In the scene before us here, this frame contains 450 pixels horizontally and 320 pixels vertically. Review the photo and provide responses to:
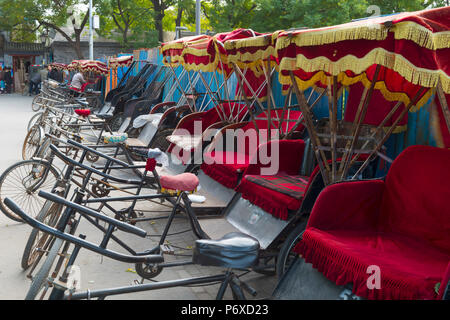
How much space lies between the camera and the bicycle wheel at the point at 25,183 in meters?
5.07

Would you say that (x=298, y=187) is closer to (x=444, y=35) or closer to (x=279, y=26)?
(x=444, y=35)

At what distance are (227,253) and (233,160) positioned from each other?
10.9 feet

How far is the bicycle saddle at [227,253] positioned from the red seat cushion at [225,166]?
2827 millimetres

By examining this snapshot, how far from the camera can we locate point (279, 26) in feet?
78.9

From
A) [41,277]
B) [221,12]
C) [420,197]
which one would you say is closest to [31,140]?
[41,277]

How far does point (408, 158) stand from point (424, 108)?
3.35 ft

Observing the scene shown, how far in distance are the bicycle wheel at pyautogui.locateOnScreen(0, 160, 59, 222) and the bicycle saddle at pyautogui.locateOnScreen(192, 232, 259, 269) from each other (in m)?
3.08

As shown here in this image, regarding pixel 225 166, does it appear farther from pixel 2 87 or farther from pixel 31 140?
pixel 2 87

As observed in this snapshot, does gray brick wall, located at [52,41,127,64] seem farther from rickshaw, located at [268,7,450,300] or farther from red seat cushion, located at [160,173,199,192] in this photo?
rickshaw, located at [268,7,450,300]

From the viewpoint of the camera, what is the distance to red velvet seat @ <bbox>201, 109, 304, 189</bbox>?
520 cm

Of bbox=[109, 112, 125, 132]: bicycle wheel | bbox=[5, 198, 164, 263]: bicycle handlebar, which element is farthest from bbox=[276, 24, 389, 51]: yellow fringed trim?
bbox=[109, 112, 125, 132]: bicycle wheel

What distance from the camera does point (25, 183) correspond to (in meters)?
5.32

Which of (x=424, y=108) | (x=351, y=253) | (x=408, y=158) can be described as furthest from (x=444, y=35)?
(x=424, y=108)

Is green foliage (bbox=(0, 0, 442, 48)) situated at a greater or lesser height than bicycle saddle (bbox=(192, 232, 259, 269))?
greater
